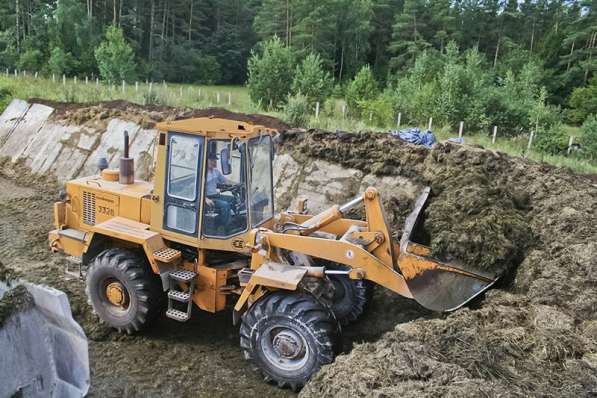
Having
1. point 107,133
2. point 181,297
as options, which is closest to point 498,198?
point 181,297

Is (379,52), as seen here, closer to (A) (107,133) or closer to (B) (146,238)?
(A) (107,133)

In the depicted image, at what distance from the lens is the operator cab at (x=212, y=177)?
17.5 ft

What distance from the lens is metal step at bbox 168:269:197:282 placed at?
18.1 feet

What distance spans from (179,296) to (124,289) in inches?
28.7

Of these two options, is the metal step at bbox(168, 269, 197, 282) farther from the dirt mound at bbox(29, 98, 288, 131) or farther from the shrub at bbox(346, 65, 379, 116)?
the shrub at bbox(346, 65, 379, 116)

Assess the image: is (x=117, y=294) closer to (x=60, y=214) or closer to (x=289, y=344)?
(x=60, y=214)

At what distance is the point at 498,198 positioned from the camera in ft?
19.9

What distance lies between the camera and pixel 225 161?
5.24 m

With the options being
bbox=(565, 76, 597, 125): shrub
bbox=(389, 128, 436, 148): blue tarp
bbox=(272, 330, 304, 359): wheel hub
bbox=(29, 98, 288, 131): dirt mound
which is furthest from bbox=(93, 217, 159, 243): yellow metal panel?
bbox=(565, 76, 597, 125): shrub

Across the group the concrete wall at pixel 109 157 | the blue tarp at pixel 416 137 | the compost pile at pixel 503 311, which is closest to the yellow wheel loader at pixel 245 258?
the compost pile at pixel 503 311

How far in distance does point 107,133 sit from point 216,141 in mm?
8559

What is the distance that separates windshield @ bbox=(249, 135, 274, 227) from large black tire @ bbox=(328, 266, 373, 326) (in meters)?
1.19

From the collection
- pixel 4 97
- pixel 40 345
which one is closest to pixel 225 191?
pixel 40 345

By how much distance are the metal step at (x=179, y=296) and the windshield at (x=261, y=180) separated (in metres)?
1.04
